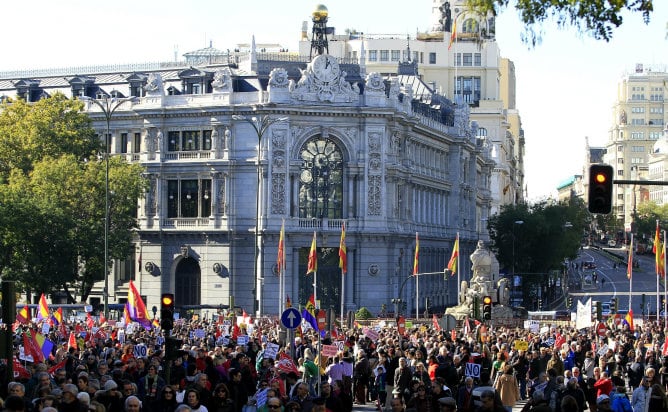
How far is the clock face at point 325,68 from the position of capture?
88.3 meters

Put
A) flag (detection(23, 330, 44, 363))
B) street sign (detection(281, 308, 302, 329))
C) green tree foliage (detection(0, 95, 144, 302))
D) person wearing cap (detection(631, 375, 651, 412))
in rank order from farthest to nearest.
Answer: green tree foliage (detection(0, 95, 144, 302))
street sign (detection(281, 308, 302, 329))
flag (detection(23, 330, 44, 363))
person wearing cap (detection(631, 375, 651, 412))

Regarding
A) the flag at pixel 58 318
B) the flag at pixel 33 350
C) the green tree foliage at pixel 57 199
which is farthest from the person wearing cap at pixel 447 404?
the green tree foliage at pixel 57 199

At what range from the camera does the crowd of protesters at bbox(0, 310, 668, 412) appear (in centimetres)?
2339

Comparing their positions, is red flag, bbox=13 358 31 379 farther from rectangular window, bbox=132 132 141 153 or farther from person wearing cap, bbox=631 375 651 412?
rectangular window, bbox=132 132 141 153

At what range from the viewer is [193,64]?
318ft

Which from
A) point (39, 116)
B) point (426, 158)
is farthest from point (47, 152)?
point (426, 158)

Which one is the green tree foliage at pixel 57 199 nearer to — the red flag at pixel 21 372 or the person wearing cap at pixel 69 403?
the red flag at pixel 21 372

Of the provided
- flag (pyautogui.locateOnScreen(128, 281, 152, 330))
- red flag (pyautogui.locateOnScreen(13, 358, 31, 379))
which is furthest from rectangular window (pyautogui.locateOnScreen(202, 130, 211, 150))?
red flag (pyautogui.locateOnScreen(13, 358, 31, 379))

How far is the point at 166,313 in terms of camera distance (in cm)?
2955

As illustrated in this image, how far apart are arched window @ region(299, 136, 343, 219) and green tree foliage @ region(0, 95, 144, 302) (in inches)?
376

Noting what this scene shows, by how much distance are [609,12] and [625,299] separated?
10312cm

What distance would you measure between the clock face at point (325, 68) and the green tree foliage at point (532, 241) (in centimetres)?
3077

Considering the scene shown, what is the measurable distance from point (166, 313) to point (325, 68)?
59665 mm

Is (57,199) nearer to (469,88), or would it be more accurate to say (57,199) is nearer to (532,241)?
(532,241)
